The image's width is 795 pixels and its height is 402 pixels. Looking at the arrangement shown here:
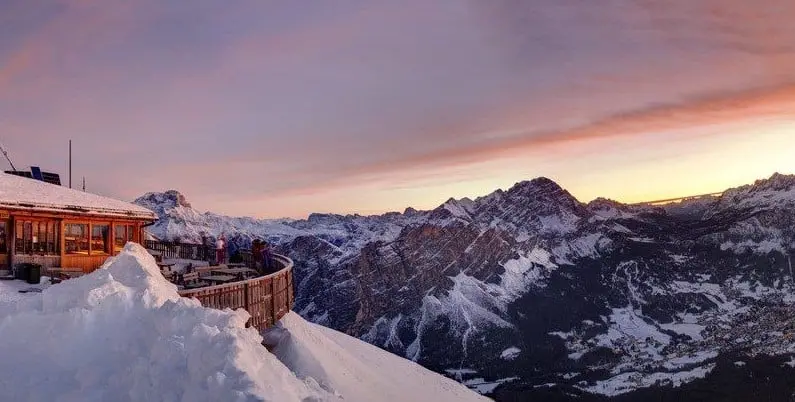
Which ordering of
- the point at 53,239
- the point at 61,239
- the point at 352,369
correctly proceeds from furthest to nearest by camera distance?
the point at 352,369
the point at 61,239
the point at 53,239

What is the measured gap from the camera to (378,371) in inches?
1313

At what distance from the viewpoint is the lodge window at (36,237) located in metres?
24.5

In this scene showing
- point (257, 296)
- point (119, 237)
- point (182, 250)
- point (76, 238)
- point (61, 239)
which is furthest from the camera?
point (182, 250)

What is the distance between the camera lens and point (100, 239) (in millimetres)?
28422

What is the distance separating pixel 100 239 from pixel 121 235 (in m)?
1.49

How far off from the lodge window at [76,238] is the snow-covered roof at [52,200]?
1.08m

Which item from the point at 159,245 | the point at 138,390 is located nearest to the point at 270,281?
the point at 138,390

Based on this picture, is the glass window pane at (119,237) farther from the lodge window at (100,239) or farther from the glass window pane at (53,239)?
the glass window pane at (53,239)

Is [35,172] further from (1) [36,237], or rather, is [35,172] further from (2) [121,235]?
(1) [36,237]

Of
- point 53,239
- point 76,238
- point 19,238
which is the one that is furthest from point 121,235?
point 19,238

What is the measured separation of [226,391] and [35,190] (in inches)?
715

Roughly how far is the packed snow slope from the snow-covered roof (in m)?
9.52

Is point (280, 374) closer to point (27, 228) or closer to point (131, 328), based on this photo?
point (131, 328)

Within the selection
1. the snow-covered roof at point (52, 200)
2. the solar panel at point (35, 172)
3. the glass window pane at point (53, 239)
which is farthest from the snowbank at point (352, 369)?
the solar panel at point (35, 172)
